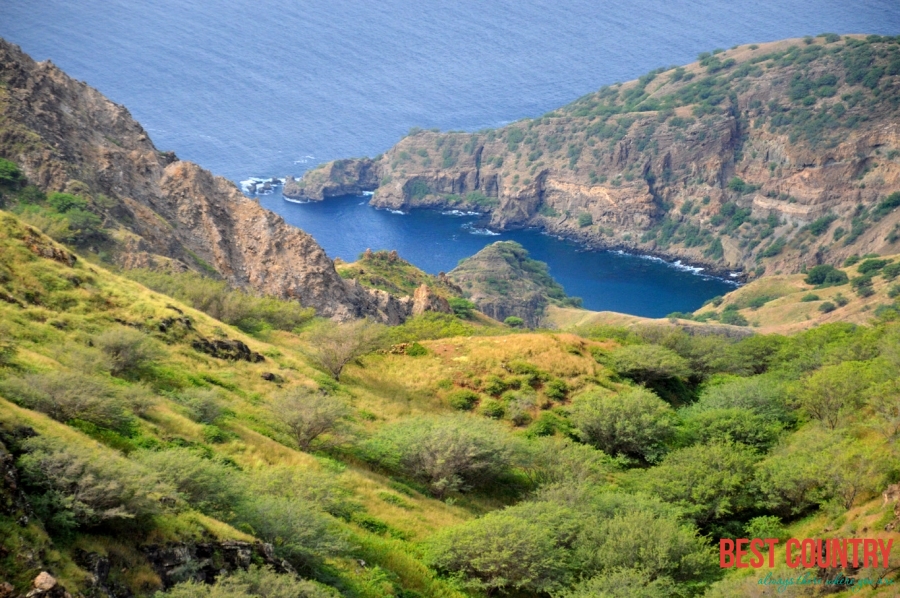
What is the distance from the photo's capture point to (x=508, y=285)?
178000 mm

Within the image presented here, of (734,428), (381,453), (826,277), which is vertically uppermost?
(826,277)

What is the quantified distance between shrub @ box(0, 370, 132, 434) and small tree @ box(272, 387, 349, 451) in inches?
405

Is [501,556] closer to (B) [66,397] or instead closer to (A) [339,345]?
(B) [66,397]

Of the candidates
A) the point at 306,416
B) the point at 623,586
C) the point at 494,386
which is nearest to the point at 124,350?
the point at 306,416

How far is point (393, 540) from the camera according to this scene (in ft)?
101

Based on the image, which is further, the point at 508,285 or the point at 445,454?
the point at 508,285

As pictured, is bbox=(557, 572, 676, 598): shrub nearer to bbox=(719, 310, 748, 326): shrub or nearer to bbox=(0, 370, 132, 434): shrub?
bbox=(0, 370, 132, 434): shrub

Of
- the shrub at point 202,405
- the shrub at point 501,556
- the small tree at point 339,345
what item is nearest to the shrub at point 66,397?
the shrub at point 202,405

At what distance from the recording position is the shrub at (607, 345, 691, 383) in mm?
57500

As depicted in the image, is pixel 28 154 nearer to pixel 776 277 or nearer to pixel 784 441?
pixel 784 441

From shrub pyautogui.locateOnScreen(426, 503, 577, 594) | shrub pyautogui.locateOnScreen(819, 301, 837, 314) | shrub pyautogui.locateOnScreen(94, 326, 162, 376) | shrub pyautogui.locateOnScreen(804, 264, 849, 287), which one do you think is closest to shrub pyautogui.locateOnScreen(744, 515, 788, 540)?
shrub pyautogui.locateOnScreen(426, 503, 577, 594)

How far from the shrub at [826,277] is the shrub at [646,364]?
413 feet

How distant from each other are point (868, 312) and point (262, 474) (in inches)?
5311

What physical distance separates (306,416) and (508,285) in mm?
142649
